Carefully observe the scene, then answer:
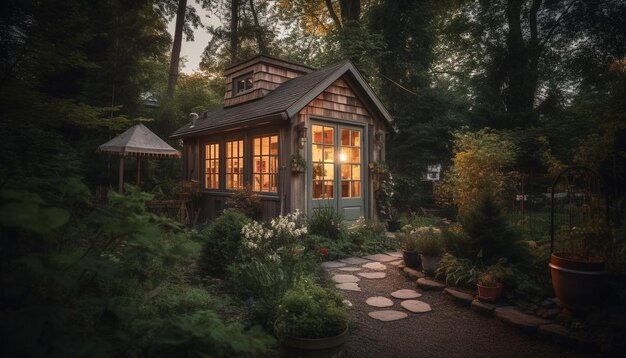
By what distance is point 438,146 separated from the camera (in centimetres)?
1395

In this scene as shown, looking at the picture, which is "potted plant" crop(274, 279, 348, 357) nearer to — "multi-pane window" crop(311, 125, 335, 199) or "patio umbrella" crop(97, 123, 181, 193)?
"multi-pane window" crop(311, 125, 335, 199)

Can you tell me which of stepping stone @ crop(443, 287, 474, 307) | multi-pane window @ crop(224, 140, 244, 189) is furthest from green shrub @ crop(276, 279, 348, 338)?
multi-pane window @ crop(224, 140, 244, 189)

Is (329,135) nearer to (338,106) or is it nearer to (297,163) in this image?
(338,106)

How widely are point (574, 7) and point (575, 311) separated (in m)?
17.2

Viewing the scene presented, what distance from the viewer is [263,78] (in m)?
10.6

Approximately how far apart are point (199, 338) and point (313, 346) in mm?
1348

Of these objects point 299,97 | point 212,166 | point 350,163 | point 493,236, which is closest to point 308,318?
point 493,236

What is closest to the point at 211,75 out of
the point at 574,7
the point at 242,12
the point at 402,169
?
the point at 242,12

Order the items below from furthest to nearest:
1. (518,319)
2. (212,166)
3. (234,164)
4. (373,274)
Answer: (212,166), (234,164), (373,274), (518,319)

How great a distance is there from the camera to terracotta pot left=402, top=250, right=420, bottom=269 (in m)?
5.85

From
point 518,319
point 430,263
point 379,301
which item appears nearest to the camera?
point 518,319

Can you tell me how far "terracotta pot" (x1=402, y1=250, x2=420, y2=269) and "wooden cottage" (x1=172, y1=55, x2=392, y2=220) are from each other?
3.04 m

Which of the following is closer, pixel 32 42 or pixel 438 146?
pixel 32 42

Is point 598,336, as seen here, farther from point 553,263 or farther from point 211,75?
point 211,75
